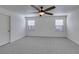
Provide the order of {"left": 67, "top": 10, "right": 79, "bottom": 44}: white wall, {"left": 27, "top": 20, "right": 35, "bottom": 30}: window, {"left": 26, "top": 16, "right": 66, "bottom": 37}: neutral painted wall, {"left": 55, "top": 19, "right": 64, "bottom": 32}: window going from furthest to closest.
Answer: {"left": 27, "top": 20, "right": 35, "bottom": 30}: window
{"left": 26, "top": 16, "right": 66, "bottom": 37}: neutral painted wall
{"left": 55, "top": 19, "right": 64, "bottom": 32}: window
{"left": 67, "top": 10, "right": 79, "bottom": 44}: white wall

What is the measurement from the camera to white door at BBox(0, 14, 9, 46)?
585cm

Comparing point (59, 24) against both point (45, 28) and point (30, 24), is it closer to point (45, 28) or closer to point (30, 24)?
point (45, 28)

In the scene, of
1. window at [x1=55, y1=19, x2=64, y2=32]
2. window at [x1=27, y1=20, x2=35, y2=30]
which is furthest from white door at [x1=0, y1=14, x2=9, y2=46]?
window at [x1=55, y1=19, x2=64, y2=32]

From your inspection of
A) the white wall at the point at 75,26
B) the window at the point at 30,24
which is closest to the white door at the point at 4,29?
the window at the point at 30,24

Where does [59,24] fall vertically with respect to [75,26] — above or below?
above

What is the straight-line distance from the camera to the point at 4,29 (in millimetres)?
6250

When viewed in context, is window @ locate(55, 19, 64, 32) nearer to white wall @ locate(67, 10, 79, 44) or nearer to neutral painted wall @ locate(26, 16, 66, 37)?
neutral painted wall @ locate(26, 16, 66, 37)

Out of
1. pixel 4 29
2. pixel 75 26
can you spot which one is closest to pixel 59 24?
pixel 75 26

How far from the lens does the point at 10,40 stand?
6.91 meters

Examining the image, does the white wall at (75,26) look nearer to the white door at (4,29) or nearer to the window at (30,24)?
the window at (30,24)
